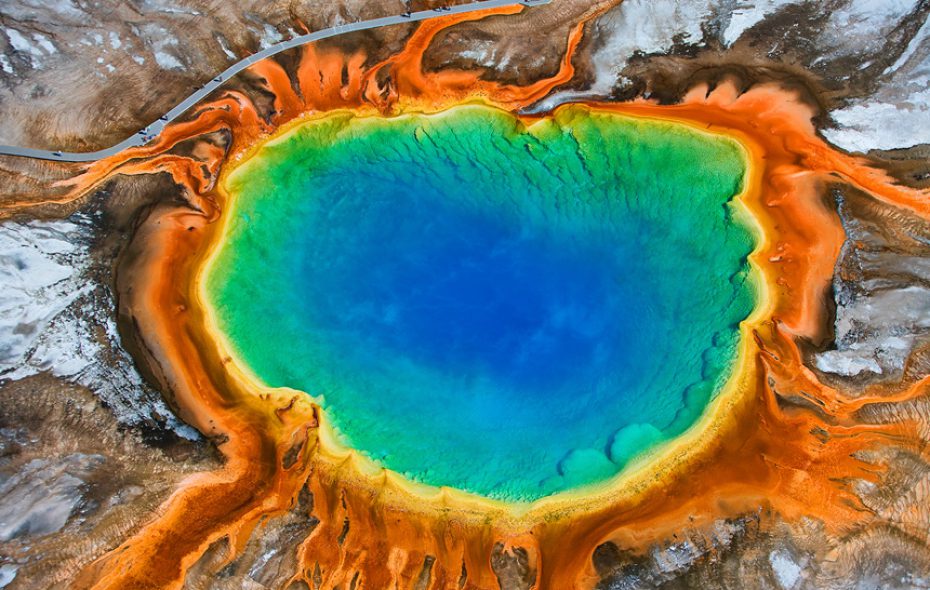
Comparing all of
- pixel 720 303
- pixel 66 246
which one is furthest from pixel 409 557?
pixel 66 246

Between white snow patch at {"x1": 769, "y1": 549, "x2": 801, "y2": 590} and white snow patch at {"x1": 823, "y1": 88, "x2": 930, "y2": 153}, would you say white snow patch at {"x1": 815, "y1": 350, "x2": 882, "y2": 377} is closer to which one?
white snow patch at {"x1": 769, "y1": 549, "x2": 801, "y2": 590}

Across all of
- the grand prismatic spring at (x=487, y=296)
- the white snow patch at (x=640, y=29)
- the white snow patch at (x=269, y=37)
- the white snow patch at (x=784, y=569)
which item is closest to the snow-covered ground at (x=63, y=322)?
the grand prismatic spring at (x=487, y=296)

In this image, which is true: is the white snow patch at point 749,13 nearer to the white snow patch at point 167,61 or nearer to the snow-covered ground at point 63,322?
the white snow patch at point 167,61

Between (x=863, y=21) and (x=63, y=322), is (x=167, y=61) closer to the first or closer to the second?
(x=63, y=322)

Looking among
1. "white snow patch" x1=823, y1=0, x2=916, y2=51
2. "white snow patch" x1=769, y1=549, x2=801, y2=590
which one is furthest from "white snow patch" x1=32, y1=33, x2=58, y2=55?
"white snow patch" x1=769, y1=549, x2=801, y2=590

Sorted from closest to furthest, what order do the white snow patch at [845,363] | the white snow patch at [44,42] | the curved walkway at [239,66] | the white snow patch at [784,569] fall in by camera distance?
1. the white snow patch at [784,569]
2. the white snow patch at [845,363]
3. the white snow patch at [44,42]
4. the curved walkway at [239,66]

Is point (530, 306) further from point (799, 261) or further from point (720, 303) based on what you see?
point (799, 261)
